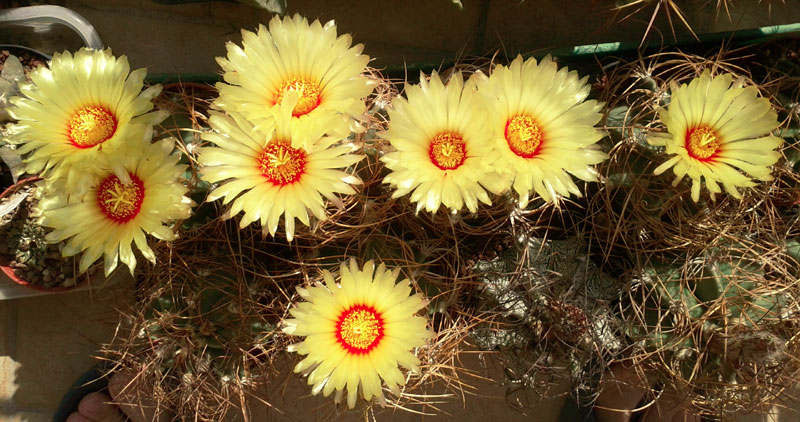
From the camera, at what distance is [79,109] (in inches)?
31.3

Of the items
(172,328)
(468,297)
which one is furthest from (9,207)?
(468,297)

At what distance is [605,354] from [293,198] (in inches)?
23.8

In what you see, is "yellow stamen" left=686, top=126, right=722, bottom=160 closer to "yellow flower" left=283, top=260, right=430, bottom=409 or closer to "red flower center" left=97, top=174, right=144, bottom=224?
→ "yellow flower" left=283, top=260, right=430, bottom=409

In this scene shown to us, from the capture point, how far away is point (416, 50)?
4.21 feet

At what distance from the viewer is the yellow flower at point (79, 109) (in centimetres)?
75

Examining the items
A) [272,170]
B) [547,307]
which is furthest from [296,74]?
[547,307]

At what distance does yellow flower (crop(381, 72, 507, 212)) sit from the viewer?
2.32ft

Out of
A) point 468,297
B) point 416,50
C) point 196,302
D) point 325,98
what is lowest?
point 196,302

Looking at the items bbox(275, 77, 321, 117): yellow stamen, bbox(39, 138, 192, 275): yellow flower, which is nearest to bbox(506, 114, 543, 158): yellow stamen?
bbox(275, 77, 321, 117): yellow stamen

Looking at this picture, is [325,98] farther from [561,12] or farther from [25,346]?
[25,346]

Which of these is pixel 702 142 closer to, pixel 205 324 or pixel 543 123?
pixel 543 123

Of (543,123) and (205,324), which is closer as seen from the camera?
(543,123)

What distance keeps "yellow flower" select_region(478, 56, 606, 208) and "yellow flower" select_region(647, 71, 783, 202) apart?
0.10 meters

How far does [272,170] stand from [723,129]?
605mm
